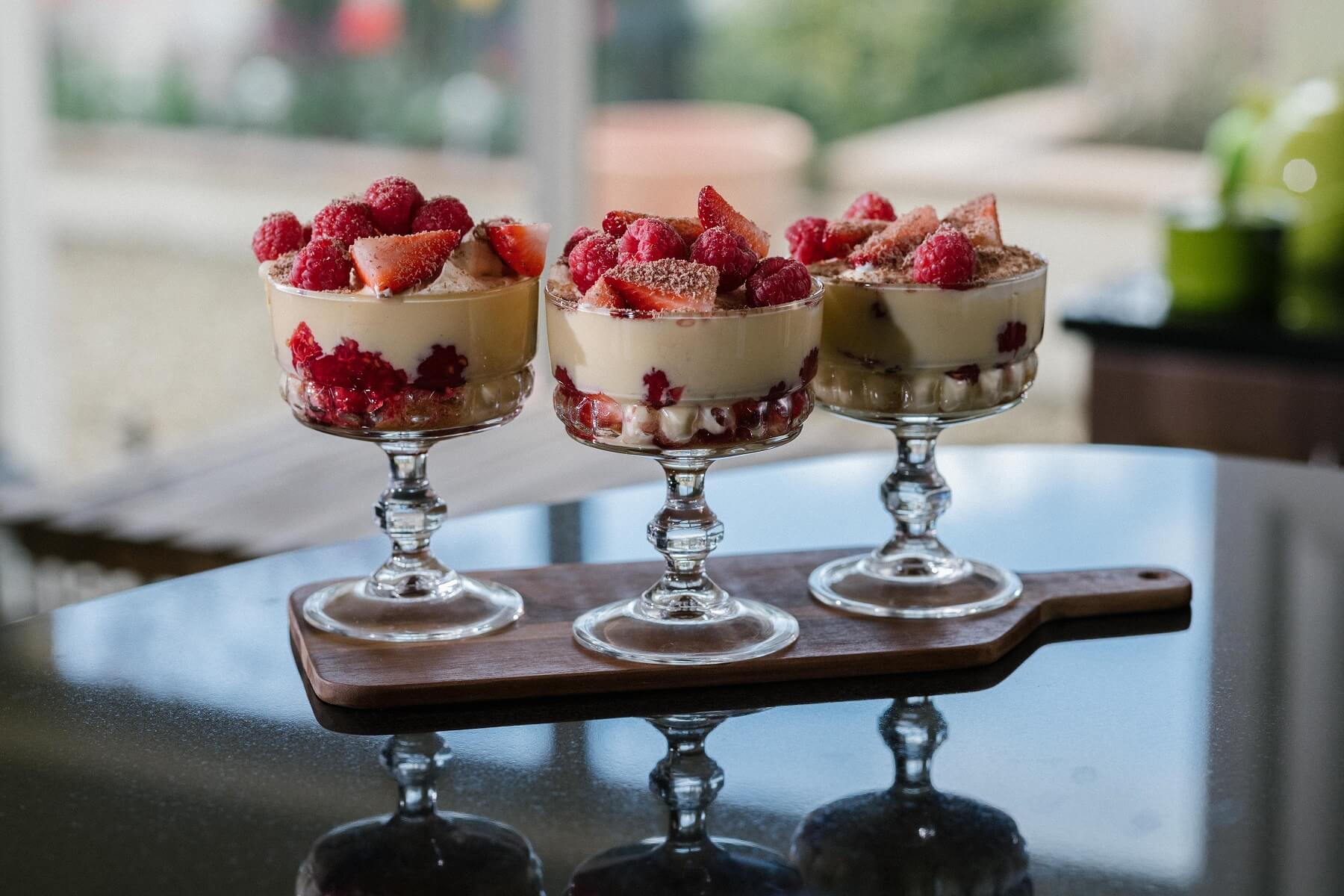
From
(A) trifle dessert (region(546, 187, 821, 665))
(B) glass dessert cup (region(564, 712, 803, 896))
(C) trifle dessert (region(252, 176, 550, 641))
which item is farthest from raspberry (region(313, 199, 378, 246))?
(B) glass dessert cup (region(564, 712, 803, 896))

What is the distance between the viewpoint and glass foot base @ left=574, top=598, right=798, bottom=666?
1209 mm

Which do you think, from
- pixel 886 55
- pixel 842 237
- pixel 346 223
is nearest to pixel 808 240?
pixel 842 237

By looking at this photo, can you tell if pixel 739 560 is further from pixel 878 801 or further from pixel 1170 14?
pixel 1170 14

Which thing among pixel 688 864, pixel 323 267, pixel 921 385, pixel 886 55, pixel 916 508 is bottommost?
pixel 688 864

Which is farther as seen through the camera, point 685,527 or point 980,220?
point 980,220

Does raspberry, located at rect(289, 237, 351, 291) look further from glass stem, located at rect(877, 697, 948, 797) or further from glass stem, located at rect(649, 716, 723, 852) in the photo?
glass stem, located at rect(877, 697, 948, 797)

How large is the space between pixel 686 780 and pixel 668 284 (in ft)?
1.08

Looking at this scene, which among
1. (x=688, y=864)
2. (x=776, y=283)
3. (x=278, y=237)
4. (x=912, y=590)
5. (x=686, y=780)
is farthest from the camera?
(x=912, y=590)

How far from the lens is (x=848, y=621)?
129 centimetres

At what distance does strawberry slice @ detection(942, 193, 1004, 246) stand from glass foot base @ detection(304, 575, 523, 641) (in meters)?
0.47

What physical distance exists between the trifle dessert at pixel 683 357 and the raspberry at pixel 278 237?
0.65ft

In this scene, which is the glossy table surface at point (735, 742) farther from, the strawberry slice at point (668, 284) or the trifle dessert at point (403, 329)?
the strawberry slice at point (668, 284)

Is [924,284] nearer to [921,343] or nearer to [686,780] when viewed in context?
[921,343]

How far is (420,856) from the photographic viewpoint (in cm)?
95
